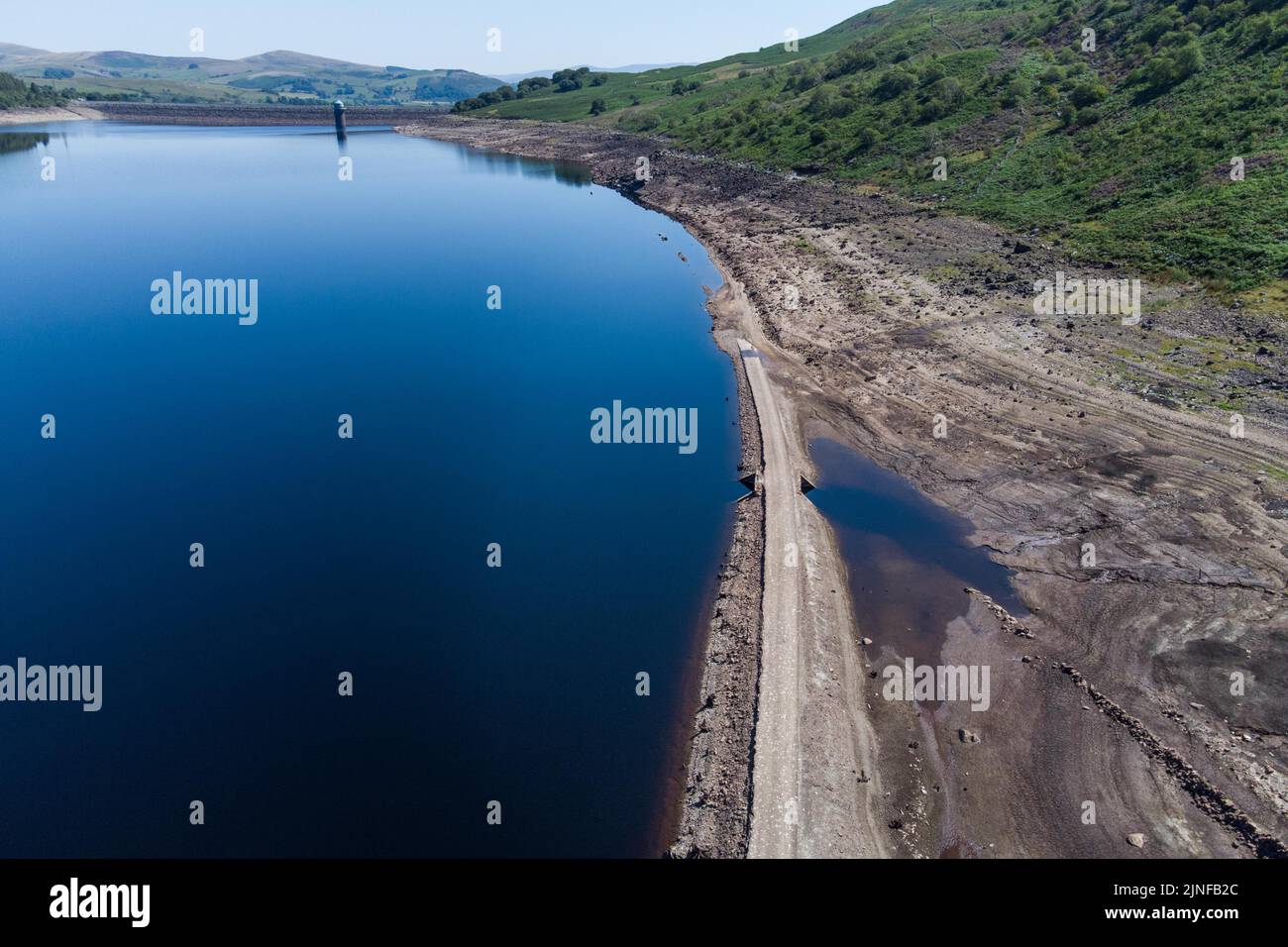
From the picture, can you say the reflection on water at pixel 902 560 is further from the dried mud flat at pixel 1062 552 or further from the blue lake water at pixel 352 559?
the blue lake water at pixel 352 559

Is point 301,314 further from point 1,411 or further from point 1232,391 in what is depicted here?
point 1232,391

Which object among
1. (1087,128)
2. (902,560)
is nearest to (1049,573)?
(902,560)

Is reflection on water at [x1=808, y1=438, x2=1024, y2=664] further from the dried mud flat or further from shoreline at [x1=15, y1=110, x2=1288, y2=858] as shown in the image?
the dried mud flat

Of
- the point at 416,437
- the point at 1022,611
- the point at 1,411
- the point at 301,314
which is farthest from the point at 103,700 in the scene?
the point at 301,314

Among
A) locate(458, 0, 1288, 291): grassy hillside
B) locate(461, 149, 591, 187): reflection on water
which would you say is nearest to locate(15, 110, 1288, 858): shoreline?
locate(458, 0, 1288, 291): grassy hillside

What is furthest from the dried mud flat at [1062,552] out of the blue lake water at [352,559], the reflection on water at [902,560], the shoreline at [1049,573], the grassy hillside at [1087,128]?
the grassy hillside at [1087,128]

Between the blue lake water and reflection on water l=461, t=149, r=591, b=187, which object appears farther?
reflection on water l=461, t=149, r=591, b=187

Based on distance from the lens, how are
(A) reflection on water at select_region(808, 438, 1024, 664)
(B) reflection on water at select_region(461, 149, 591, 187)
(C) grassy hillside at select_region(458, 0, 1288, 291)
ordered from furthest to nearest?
(B) reflection on water at select_region(461, 149, 591, 187) < (C) grassy hillside at select_region(458, 0, 1288, 291) < (A) reflection on water at select_region(808, 438, 1024, 664)
